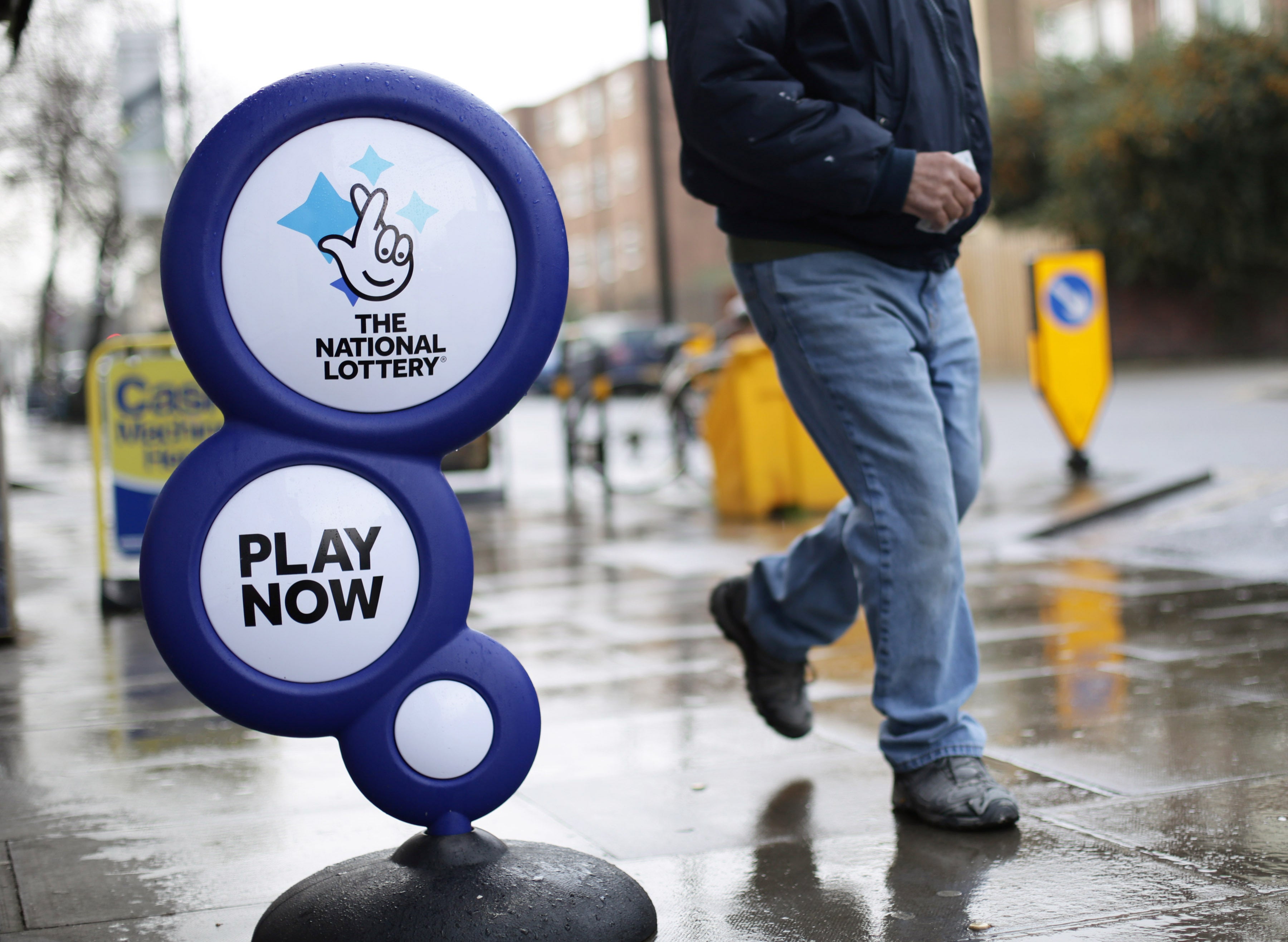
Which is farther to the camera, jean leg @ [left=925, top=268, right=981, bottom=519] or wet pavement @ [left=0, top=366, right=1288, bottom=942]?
jean leg @ [left=925, top=268, right=981, bottom=519]

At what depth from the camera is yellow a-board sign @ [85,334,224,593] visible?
6.32 metres

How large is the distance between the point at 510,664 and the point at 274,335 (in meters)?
0.63

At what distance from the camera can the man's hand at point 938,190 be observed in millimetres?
2795

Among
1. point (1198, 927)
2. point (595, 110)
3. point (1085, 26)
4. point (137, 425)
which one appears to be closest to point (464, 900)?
point (1198, 927)

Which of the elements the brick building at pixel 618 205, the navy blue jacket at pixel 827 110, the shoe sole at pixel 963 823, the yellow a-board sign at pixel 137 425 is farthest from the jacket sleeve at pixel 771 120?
the brick building at pixel 618 205

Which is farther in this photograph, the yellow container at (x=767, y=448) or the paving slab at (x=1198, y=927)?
the yellow container at (x=767, y=448)

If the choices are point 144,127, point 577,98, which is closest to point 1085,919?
point 144,127

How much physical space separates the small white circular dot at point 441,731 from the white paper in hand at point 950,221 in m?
1.33

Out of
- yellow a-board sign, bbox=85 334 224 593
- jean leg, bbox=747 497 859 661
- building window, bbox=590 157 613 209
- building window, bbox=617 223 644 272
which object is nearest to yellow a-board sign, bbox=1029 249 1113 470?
yellow a-board sign, bbox=85 334 224 593

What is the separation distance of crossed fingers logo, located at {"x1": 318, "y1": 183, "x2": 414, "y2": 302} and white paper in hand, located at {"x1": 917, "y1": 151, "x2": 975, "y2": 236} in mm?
1149

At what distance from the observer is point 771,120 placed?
2.75 meters

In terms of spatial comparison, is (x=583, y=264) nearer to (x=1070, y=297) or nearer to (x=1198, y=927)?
(x=1070, y=297)

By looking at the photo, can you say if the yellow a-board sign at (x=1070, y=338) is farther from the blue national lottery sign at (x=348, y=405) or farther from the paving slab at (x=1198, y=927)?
the blue national lottery sign at (x=348, y=405)

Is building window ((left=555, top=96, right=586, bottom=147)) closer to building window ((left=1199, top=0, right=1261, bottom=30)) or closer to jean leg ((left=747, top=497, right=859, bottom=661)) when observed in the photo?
building window ((left=1199, top=0, right=1261, bottom=30))
